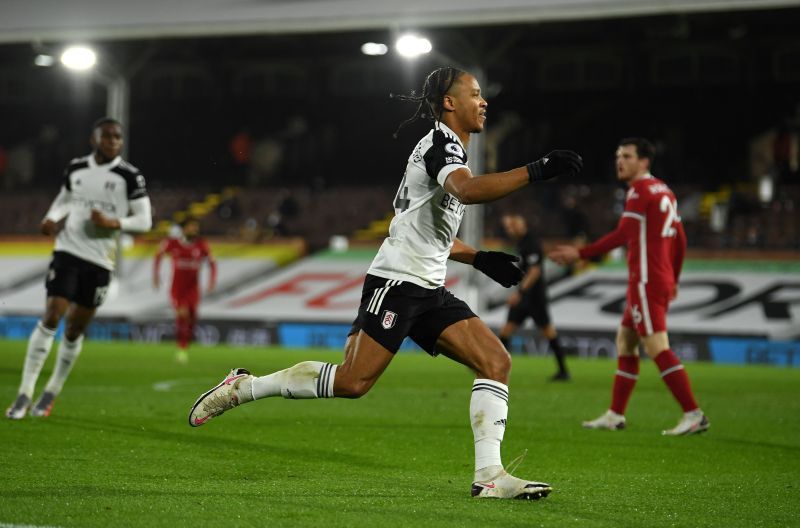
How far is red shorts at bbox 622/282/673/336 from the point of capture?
9.16m

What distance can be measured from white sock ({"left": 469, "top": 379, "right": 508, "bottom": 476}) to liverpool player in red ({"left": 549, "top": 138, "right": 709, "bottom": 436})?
3.28 m

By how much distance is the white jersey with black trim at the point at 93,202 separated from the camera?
9.05 m

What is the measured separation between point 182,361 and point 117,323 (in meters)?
9.98

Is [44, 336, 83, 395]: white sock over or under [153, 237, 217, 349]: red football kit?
under

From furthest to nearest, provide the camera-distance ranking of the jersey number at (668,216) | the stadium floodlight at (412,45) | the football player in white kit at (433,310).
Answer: the stadium floodlight at (412,45)
the jersey number at (668,216)
the football player in white kit at (433,310)

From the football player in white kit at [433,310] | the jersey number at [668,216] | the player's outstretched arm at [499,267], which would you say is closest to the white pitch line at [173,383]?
the jersey number at [668,216]

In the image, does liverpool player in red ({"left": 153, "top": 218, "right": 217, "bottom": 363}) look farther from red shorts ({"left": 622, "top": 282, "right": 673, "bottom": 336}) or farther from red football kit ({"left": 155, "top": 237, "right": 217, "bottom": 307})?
red shorts ({"left": 622, "top": 282, "right": 673, "bottom": 336})

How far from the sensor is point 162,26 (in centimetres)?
2556

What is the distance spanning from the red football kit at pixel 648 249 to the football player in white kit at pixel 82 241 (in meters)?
3.77

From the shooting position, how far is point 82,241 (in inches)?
356

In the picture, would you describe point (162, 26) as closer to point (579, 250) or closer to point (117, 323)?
point (117, 323)

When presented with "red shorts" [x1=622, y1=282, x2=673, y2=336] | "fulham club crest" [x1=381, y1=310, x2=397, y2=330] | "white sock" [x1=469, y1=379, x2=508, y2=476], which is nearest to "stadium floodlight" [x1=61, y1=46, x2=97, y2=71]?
"red shorts" [x1=622, y1=282, x2=673, y2=336]

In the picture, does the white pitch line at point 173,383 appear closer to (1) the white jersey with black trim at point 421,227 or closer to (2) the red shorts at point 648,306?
(2) the red shorts at point 648,306

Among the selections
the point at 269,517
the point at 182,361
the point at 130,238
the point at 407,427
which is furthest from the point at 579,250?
the point at 130,238
